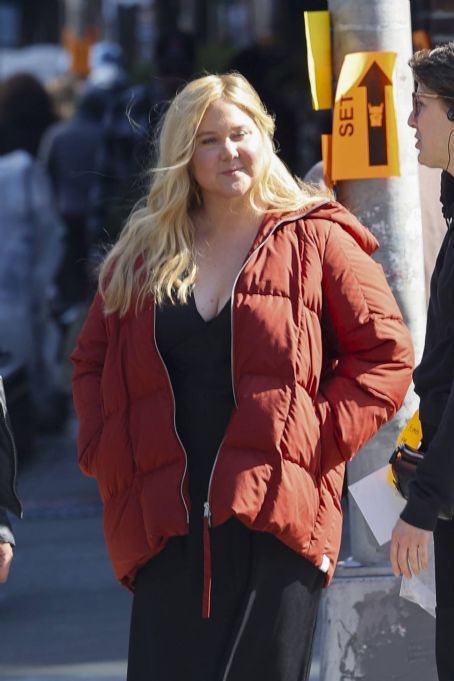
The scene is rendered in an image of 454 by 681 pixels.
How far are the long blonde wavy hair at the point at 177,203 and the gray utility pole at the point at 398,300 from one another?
58 cm

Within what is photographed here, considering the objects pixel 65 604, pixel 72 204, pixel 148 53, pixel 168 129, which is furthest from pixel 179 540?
pixel 148 53

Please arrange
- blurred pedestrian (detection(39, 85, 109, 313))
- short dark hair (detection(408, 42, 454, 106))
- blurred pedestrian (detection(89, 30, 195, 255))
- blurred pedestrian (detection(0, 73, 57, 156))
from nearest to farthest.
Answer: short dark hair (detection(408, 42, 454, 106)) < blurred pedestrian (detection(89, 30, 195, 255)) < blurred pedestrian (detection(39, 85, 109, 313)) < blurred pedestrian (detection(0, 73, 57, 156))

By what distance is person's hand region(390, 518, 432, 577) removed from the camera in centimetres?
314

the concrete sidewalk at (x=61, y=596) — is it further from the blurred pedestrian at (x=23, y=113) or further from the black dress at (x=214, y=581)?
the blurred pedestrian at (x=23, y=113)

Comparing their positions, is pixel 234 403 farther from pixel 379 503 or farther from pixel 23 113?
pixel 23 113

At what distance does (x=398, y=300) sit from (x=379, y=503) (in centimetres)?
90

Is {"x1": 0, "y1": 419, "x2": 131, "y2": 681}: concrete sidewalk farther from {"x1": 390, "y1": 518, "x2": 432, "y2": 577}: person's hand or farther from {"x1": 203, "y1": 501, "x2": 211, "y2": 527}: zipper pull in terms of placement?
{"x1": 390, "y1": 518, "x2": 432, "y2": 577}: person's hand

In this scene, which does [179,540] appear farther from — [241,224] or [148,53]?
[148,53]

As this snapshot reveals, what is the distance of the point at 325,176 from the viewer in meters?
4.34

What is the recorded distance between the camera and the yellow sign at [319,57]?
4250mm

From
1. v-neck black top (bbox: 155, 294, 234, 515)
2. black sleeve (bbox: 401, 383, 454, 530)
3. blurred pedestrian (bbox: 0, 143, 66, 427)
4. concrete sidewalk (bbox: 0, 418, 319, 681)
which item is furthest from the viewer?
blurred pedestrian (bbox: 0, 143, 66, 427)

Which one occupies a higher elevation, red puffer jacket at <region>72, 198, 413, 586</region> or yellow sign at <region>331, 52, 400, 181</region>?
yellow sign at <region>331, 52, 400, 181</region>

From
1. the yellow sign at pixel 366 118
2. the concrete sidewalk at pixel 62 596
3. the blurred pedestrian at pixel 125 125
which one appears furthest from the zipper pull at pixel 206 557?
the blurred pedestrian at pixel 125 125

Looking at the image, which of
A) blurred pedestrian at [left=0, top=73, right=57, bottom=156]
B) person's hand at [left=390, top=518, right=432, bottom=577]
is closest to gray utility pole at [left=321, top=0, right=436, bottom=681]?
person's hand at [left=390, top=518, right=432, bottom=577]
